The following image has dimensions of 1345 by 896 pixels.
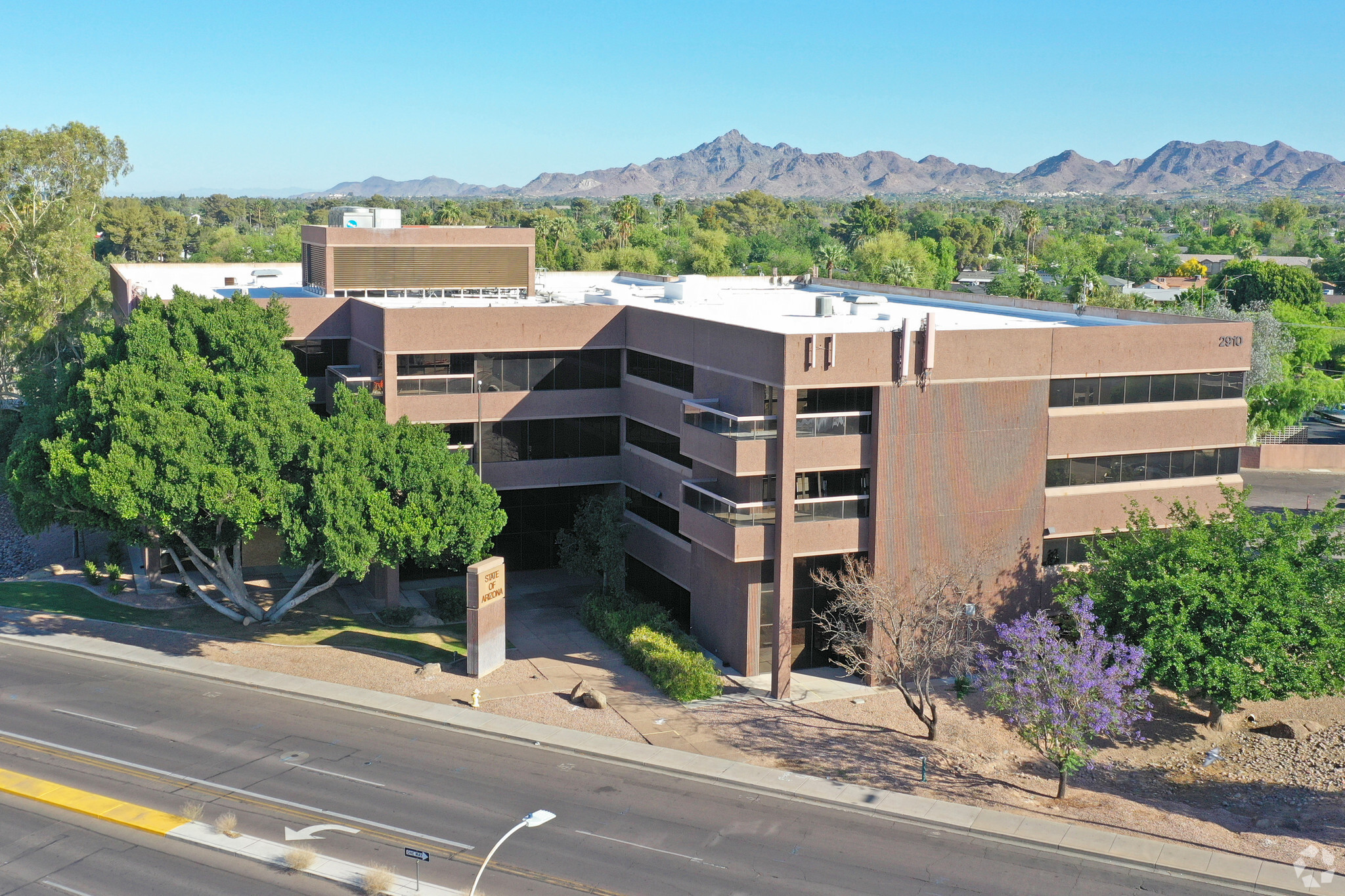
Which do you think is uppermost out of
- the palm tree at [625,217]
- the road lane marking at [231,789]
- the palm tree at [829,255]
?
the palm tree at [625,217]

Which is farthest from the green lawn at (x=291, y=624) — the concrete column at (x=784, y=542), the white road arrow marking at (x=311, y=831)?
the white road arrow marking at (x=311, y=831)

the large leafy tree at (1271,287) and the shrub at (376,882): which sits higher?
the large leafy tree at (1271,287)

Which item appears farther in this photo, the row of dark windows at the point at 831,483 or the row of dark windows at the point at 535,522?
the row of dark windows at the point at 535,522

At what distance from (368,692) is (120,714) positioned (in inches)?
295

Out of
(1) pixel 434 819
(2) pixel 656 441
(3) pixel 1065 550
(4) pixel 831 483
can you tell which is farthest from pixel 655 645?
(3) pixel 1065 550

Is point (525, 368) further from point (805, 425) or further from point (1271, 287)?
point (1271, 287)

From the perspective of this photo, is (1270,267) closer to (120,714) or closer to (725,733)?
(725,733)

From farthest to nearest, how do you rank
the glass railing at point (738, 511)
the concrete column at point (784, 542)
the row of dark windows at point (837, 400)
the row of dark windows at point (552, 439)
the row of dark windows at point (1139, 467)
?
the row of dark windows at point (552, 439) < the row of dark windows at point (1139, 467) < the row of dark windows at point (837, 400) < the glass railing at point (738, 511) < the concrete column at point (784, 542)

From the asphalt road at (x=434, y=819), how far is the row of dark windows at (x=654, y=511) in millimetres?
13030

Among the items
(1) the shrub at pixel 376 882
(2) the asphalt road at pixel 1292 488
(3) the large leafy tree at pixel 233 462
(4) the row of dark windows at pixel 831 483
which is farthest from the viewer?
(2) the asphalt road at pixel 1292 488

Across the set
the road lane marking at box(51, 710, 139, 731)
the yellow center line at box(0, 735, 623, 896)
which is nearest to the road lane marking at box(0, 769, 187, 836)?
the yellow center line at box(0, 735, 623, 896)

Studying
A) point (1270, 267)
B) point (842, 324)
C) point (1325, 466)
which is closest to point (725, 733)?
point (842, 324)

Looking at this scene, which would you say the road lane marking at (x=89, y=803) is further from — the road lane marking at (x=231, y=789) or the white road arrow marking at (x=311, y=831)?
the white road arrow marking at (x=311, y=831)

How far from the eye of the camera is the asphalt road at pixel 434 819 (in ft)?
90.0
